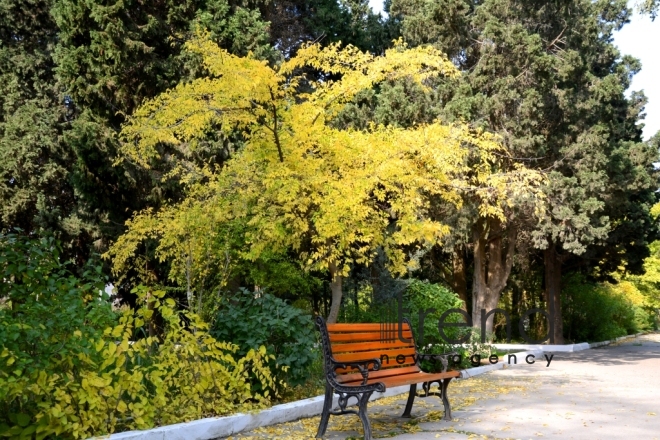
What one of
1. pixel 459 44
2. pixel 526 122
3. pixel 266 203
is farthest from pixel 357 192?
pixel 459 44

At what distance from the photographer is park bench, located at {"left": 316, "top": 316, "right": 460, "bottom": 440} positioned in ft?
19.5

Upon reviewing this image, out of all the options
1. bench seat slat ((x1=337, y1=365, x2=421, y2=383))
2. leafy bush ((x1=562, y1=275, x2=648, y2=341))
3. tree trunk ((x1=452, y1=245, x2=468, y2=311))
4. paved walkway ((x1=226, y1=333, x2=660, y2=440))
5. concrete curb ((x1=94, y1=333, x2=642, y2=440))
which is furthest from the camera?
leafy bush ((x1=562, y1=275, x2=648, y2=341))

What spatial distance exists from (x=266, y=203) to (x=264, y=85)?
1.96 meters

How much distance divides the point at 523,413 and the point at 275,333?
9.34 feet

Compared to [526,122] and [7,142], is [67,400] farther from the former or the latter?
[7,142]

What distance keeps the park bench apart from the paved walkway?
1.23 ft

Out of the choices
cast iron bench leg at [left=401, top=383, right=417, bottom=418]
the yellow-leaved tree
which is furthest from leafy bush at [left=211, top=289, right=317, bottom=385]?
the yellow-leaved tree

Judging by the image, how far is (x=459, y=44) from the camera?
19750 mm

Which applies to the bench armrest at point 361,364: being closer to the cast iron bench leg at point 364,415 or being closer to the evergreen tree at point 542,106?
the cast iron bench leg at point 364,415

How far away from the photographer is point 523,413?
7590 mm

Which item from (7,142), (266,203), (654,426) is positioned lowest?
(654,426)

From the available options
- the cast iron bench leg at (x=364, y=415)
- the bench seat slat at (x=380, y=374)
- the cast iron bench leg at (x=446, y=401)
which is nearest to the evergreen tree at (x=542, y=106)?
the bench seat slat at (x=380, y=374)

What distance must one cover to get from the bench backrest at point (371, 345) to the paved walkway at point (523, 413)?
58 cm

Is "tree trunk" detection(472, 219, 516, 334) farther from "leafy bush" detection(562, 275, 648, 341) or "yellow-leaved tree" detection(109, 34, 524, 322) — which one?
"yellow-leaved tree" detection(109, 34, 524, 322)
